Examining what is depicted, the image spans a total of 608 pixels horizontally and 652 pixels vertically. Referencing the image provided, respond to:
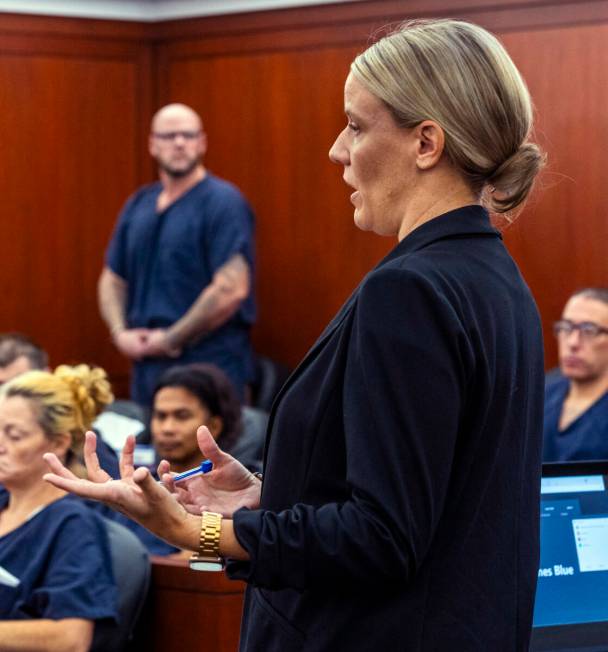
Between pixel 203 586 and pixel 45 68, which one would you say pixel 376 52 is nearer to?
pixel 203 586

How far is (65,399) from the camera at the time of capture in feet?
10.3

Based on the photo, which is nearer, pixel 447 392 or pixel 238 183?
pixel 447 392

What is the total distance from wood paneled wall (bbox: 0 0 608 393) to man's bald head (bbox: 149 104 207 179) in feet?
2.10

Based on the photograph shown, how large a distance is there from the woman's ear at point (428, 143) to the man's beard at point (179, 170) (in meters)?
4.40

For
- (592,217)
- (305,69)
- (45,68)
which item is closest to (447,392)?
(592,217)

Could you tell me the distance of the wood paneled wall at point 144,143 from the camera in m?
6.16

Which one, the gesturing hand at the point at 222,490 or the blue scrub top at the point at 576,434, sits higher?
the gesturing hand at the point at 222,490

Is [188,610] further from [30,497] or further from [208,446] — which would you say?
[208,446]

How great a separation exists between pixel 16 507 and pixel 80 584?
323 millimetres

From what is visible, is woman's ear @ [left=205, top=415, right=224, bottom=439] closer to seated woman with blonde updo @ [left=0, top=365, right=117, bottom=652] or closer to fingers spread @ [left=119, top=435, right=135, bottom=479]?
seated woman with blonde updo @ [left=0, top=365, right=117, bottom=652]

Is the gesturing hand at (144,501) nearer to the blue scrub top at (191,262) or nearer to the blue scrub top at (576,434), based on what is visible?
the blue scrub top at (576,434)

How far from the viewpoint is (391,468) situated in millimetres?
1304

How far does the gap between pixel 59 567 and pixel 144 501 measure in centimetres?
141

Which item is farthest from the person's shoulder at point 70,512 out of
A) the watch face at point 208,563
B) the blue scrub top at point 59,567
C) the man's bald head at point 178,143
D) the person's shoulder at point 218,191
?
the man's bald head at point 178,143
